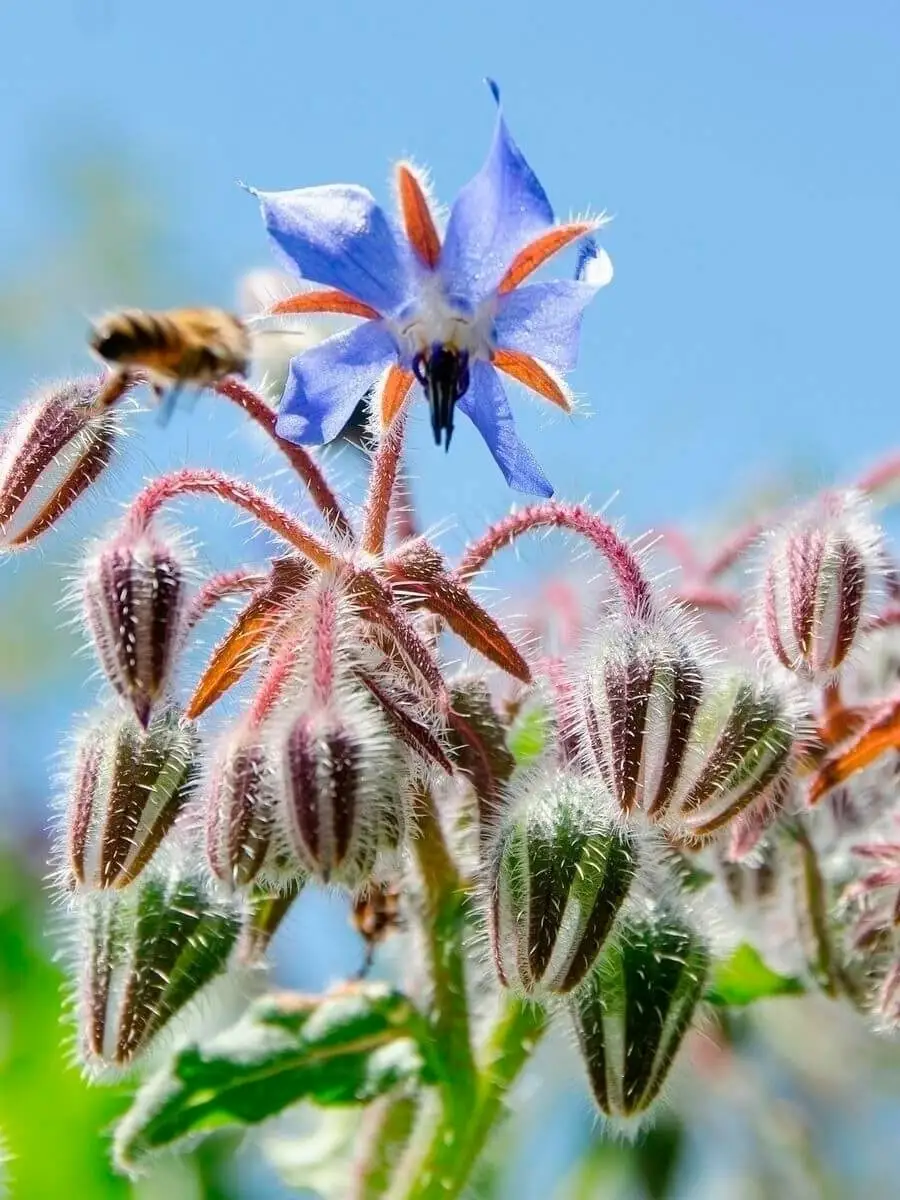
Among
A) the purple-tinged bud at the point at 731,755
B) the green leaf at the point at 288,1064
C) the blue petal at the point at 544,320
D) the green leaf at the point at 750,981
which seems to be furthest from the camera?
the green leaf at the point at 750,981

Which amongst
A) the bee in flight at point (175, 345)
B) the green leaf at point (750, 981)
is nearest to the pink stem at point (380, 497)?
the bee in flight at point (175, 345)

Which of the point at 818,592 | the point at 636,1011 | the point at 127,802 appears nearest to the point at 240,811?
the point at 127,802

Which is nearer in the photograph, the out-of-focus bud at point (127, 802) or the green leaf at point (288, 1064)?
the out-of-focus bud at point (127, 802)

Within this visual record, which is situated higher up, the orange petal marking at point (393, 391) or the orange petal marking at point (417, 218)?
the orange petal marking at point (417, 218)

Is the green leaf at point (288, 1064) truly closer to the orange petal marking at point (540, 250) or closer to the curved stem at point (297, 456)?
the curved stem at point (297, 456)

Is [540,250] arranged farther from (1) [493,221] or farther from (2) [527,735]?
(2) [527,735]

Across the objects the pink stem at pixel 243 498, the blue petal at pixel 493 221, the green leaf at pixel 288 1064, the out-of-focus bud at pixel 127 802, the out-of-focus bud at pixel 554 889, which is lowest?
the green leaf at pixel 288 1064

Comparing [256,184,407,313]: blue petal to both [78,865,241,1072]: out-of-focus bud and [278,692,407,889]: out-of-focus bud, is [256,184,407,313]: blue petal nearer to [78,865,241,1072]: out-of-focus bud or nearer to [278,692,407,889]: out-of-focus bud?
[278,692,407,889]: out-of-focus bud

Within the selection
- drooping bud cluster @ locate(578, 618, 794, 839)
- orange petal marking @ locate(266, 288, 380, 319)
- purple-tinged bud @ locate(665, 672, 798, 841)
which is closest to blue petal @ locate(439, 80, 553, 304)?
orange petal marking @ locate(266, 288, 380, 319)
